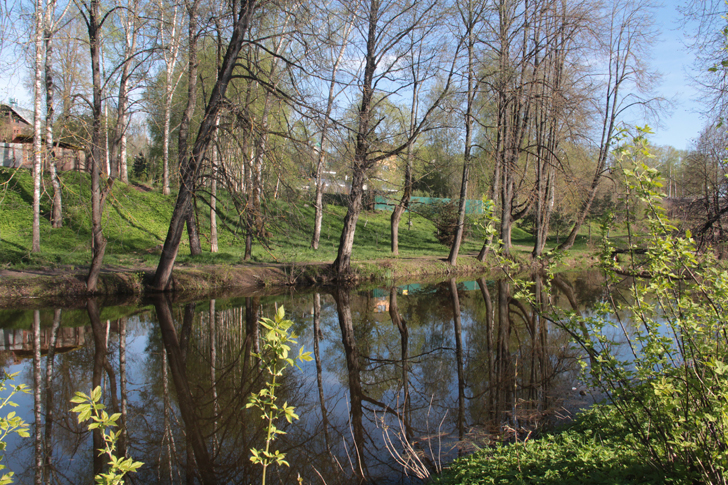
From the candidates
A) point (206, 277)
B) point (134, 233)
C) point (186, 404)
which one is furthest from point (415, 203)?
point (186, 404)

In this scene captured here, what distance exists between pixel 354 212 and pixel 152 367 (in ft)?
28.4

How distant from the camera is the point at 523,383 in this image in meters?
6.85

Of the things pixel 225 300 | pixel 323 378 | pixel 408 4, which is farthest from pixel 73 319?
pixel 408 4

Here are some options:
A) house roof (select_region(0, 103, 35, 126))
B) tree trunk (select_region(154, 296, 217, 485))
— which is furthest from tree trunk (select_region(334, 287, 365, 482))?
house roof (select_region(0, 103, 35, 126))

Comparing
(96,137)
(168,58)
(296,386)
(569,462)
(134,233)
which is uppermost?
(168,58)

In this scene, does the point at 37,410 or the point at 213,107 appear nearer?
the point at 37,410

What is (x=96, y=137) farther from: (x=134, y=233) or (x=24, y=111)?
(x=134, y=233)

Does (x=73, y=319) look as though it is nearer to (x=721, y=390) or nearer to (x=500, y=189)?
(x=721, y=390)

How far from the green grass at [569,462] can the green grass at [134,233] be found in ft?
18.9

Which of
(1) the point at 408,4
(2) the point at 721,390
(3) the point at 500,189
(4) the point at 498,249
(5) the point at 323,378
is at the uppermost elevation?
(1) the point at 408,4

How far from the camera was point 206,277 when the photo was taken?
14.3m

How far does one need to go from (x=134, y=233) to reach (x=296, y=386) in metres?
16.1

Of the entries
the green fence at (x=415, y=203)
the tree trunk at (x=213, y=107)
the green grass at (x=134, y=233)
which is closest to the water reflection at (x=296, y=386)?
the green grass at (x=134, y=233)

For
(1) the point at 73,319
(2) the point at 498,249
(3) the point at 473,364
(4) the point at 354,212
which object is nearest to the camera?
(2) the point at 498,249
